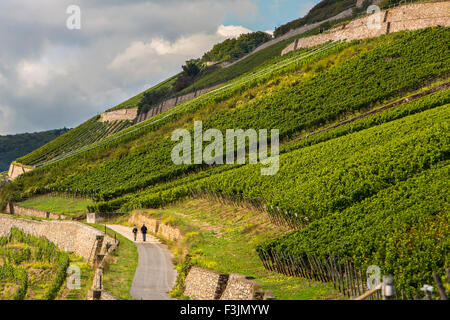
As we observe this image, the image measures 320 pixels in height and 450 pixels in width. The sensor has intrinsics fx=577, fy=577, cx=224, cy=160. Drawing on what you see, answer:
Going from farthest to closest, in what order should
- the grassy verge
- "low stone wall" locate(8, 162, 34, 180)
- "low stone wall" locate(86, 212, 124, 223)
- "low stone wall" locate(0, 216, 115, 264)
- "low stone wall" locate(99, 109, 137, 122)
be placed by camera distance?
"low stone wall" locate(99, 109, 137, 122) < "low stone wall" locate(8, 162, 34, 180) < "low stone wall" locate(86, 212, 124, 223) < "low stone wall" locate(0, 216, 115, 264) < the grassy verge

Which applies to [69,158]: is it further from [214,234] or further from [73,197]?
[214,234]

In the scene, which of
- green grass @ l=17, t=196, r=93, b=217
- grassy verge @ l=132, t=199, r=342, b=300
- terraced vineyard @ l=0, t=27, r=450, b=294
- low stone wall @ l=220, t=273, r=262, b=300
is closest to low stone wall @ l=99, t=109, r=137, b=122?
terraced vineyard @ l=0, t=27, r=450, b=294

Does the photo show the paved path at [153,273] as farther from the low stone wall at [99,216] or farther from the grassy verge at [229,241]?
the low stone wall at [99,216]

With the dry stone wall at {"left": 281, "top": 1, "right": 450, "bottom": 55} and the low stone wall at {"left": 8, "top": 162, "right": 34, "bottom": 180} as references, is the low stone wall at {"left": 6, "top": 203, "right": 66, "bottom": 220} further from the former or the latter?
the dry stone wall at {"left": 281, "top": 1, "right": 450, "bottom": 55}

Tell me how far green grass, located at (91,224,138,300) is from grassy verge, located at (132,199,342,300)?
2.11 metres

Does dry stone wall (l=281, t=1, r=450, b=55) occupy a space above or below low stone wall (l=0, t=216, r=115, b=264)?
above

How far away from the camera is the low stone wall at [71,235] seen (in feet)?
112

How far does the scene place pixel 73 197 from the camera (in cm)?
5997

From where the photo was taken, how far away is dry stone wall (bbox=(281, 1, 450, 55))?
5541 centimetres

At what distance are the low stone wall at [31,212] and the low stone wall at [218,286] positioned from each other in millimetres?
31722

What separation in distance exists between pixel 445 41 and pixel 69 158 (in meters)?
47.8

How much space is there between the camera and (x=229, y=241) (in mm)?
29438
